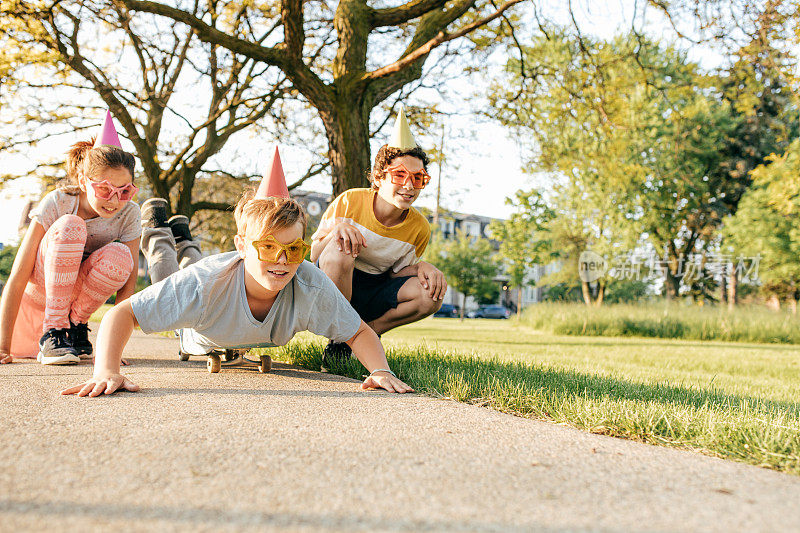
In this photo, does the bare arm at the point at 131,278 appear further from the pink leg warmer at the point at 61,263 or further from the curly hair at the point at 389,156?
the curly hair at the point at 389,156

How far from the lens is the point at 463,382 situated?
283 cm

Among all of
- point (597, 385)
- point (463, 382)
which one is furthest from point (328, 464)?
point (597, 385)

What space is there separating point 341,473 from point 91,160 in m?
2.82

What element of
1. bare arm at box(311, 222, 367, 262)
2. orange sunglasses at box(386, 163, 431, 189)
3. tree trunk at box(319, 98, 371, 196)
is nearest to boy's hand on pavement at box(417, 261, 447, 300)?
bare arm at box(311, 222, 367, 262)

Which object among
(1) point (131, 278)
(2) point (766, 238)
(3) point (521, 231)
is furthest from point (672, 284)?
(1) point (131, 278)

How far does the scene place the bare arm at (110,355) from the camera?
2477 millimetres

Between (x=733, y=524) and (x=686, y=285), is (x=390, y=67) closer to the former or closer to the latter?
(x=733, y=524)

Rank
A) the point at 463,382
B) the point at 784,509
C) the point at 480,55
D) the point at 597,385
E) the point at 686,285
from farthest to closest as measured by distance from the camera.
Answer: the point at 686,285
the point at 480,55
the point at 597,385
the point at 463,382
the point at 784,509

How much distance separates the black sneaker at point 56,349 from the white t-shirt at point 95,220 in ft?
1.95

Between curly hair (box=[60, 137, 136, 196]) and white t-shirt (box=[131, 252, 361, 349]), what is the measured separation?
3.57 ft

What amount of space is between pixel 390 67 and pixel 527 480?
596 cm

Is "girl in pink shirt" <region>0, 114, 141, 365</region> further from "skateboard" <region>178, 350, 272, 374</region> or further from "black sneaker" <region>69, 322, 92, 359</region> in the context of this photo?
"skateboard" <region>178, 350, 272, 374</region>

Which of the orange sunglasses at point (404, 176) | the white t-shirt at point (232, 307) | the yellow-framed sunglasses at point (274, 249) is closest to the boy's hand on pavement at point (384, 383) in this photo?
the white t-shirt at point (232, 307)

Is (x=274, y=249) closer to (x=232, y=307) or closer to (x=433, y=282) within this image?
(x=232, y=307)
